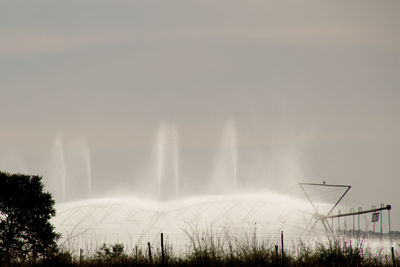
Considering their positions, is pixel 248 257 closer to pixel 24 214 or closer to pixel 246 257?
pixel 246 257

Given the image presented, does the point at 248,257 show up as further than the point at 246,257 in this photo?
Yes

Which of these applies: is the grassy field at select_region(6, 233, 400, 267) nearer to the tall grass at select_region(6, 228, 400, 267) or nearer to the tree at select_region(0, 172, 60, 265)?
the tall grass at select_region(6, 228, 400, 267)

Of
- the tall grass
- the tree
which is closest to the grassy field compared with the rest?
the tall grass

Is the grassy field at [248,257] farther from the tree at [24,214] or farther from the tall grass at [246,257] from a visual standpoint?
the tree at [24,214]

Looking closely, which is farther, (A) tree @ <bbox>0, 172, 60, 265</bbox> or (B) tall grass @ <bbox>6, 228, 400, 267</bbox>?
(A) tree @ <bbox>0, 172, 60, 265</bbox>

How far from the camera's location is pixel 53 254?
2319cm

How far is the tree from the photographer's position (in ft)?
142

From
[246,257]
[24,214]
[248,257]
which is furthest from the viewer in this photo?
[24,214]

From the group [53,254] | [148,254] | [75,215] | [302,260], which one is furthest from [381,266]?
[75,215]

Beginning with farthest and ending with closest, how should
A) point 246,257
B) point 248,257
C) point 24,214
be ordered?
1. point 24,214
2. point 248,257
3. point 246,257

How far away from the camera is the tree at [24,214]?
4319cm

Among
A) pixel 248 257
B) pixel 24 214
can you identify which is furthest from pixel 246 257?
pixel 24 214

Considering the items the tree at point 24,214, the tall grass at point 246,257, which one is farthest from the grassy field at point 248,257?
the tree at point 24,214

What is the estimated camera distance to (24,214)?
43906mm
